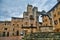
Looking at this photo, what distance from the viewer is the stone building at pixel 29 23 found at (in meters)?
50.3

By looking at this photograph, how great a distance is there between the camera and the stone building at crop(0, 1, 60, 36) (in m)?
50.3

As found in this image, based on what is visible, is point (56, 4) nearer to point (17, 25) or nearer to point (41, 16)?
point (41, 16)

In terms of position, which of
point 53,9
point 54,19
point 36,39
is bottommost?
point 36,39

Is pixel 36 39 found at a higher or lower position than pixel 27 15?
lower

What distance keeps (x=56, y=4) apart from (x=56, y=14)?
381 cm

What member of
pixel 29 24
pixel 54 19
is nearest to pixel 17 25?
pixel 29 24

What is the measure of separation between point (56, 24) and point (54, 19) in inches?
108

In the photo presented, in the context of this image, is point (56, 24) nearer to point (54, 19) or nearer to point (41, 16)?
point (54, 19)

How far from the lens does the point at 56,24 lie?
153ft

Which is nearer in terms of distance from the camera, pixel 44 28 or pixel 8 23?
pixel 44 28

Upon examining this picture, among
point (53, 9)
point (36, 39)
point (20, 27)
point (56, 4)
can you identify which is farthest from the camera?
point (20, 27)

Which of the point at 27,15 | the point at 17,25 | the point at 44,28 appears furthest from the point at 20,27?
the point at 44,28

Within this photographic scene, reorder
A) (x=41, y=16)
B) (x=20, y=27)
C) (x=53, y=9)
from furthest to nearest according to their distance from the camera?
(x=41, y=16) < (x=20, y=27) < (x=53, y=9)

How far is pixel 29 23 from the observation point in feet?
186
